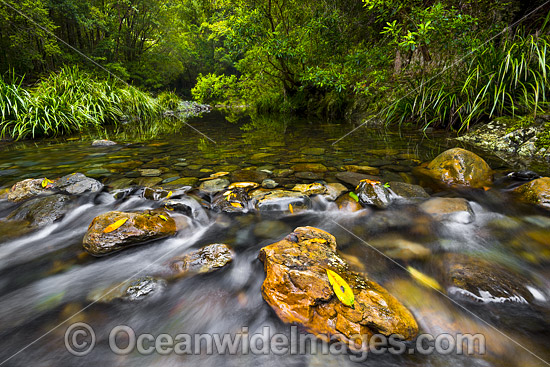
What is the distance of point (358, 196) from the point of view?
223cm

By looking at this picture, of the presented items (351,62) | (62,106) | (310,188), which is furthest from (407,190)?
(62,106)

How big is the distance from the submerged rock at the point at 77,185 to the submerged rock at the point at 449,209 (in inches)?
129

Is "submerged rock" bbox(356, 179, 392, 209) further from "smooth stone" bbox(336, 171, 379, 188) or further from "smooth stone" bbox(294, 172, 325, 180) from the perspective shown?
"smooth stone" bbox(294, 172, 325, 180)

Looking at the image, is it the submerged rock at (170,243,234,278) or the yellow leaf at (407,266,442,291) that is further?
the submerged rock at (170,243,234,278)

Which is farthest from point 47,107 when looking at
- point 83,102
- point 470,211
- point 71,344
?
point 470,211

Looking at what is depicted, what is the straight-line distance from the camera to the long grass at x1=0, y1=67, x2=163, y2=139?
209 inches

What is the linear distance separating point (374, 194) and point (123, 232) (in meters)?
2.12

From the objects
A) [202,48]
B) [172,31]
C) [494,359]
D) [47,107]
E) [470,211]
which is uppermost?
[202,48]

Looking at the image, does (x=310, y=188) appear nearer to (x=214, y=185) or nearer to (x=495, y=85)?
(x=214, y=185)

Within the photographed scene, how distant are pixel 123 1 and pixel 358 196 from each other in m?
19.2

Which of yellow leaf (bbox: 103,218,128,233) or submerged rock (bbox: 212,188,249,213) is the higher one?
yellow leaf (bbox: 103,218,128,233)

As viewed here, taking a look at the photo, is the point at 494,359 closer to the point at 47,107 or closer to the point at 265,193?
the point at 265,193

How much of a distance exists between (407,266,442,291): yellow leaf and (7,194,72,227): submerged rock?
2777mm

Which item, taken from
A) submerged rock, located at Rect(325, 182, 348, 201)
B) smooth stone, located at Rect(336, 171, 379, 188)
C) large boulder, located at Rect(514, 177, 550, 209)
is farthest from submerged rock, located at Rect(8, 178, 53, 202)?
large boulder, located at Rect(514, 177, 550, 209)
